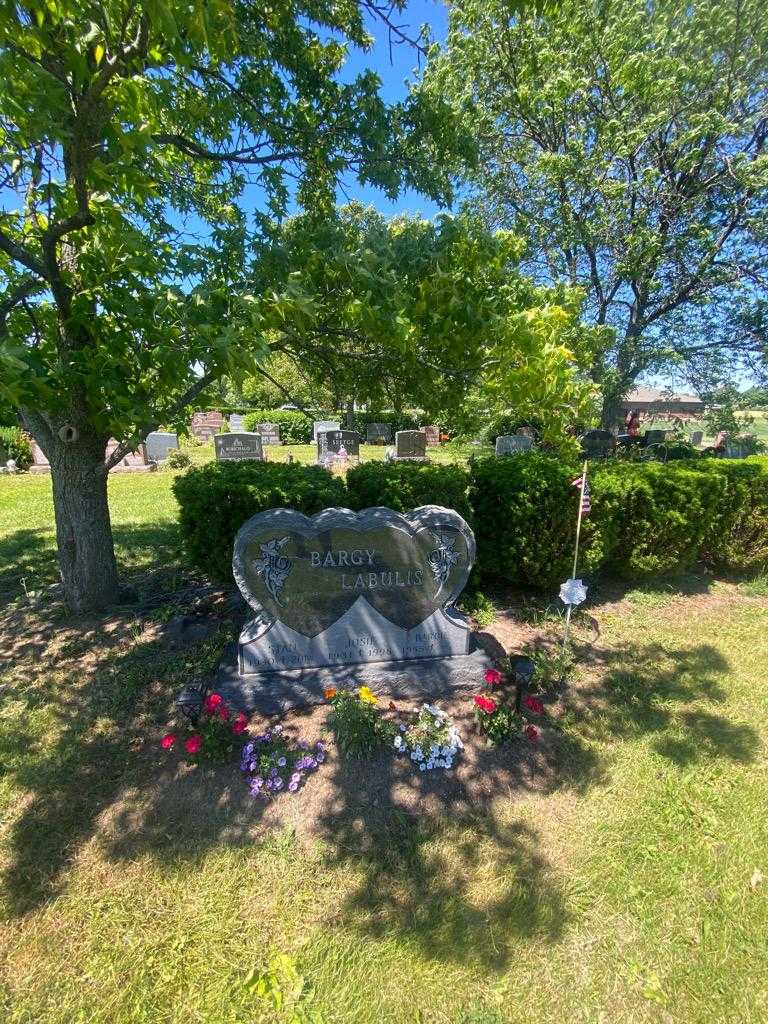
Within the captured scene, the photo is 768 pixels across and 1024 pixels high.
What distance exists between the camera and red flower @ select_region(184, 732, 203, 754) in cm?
299

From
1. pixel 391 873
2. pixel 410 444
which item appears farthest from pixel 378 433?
pixel 391 873

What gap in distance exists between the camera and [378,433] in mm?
25141

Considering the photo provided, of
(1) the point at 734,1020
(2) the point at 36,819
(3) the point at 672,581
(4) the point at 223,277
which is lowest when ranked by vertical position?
(1) the point at 734,1020

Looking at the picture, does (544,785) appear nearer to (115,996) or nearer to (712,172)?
(115,996)

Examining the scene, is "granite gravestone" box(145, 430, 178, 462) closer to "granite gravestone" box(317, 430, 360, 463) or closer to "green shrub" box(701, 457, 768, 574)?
"granite gravestone" box(317, 430, 360, 463)

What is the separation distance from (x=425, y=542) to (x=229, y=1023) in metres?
2.82

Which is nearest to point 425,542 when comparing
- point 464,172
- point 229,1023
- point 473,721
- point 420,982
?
point 473,721

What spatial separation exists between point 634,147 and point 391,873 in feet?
43.7

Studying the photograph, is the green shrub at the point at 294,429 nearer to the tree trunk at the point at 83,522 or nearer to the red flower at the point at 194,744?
the tree trunk at the point at 83,522

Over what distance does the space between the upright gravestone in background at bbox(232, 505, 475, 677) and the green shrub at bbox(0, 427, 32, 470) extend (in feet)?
44.8

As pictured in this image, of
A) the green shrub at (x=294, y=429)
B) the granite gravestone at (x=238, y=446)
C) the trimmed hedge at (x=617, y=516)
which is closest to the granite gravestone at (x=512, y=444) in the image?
the granite gravestone at (x=238, y=446)

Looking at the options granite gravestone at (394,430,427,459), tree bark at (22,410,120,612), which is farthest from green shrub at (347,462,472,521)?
granite gravestone at (394,430,427,459)

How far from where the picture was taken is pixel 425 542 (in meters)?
3.83

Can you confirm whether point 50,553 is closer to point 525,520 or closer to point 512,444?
point 525,520
